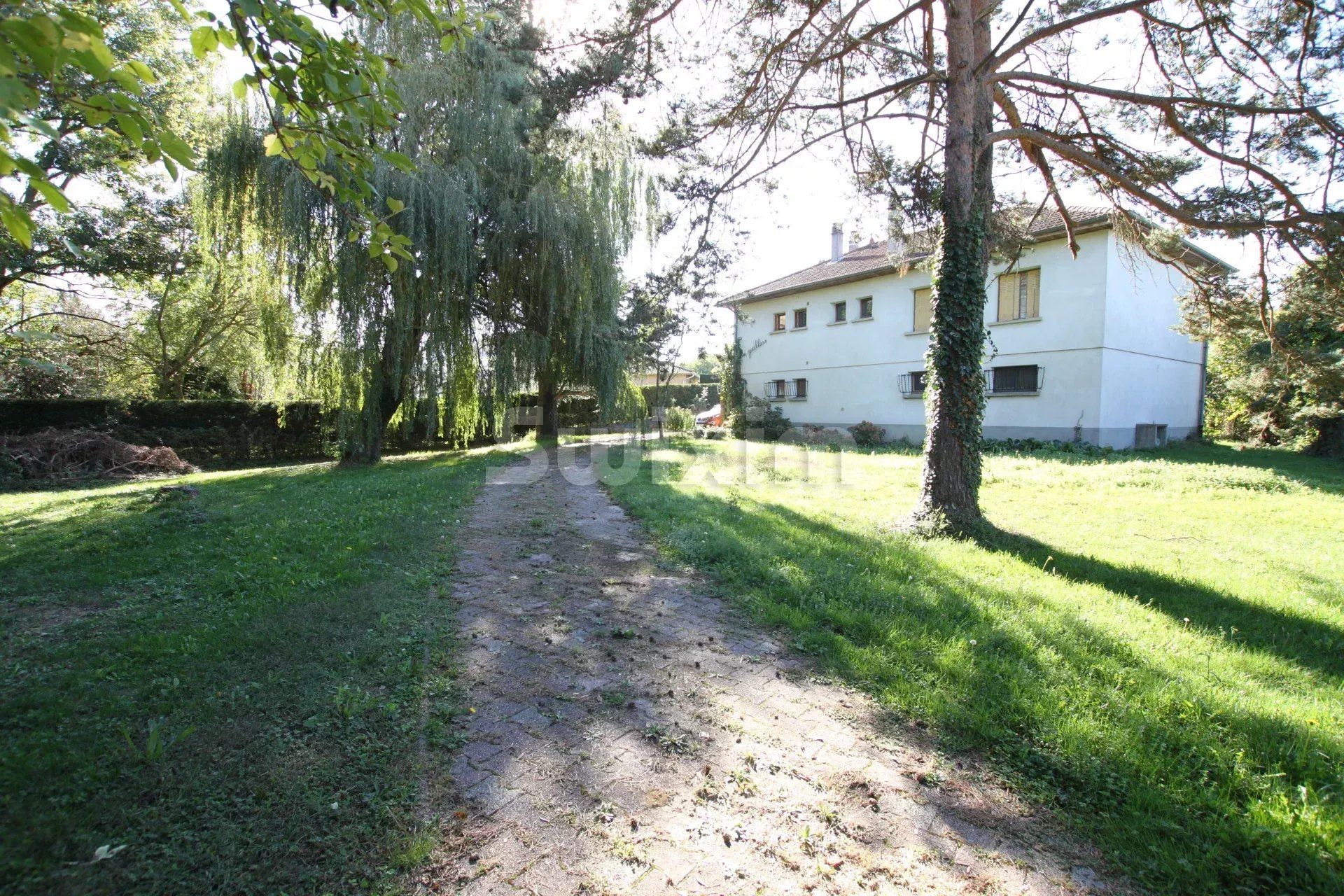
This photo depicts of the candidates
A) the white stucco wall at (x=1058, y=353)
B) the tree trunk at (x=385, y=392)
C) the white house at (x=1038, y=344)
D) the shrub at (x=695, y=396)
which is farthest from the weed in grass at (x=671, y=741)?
the shrub at (x=695, y=396)

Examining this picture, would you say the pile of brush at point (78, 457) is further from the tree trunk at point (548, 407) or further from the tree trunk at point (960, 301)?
the tree trunk at point (960, 301)

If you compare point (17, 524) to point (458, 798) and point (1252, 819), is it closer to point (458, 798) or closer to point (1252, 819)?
point (458, 798)

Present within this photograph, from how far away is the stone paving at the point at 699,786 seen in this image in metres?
1.66

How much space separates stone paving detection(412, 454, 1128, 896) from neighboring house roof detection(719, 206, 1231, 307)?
22.7 ft

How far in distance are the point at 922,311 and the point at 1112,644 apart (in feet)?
52.4

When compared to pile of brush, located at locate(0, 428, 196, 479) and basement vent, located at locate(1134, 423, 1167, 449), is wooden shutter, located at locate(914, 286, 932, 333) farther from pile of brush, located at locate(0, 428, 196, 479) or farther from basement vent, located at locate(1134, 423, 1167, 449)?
pile of brush, located at locate(0, 428, 196, 479)

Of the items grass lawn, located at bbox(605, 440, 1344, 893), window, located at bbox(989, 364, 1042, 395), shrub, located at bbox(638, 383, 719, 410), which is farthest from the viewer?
shrub, located at bbox(638, 383, 719, 410)

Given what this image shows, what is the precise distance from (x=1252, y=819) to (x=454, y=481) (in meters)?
8.28

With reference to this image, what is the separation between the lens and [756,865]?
1.69 meters

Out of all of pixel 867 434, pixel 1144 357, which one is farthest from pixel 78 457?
pixel 1144 357

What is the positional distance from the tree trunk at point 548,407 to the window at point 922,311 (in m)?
11.2

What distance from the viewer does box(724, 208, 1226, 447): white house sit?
1422 centimetres

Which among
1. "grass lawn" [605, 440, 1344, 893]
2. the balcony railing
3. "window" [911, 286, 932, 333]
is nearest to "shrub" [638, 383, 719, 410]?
"window" [911, 286, 932, 333]

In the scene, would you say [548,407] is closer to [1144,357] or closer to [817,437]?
[817,437]
